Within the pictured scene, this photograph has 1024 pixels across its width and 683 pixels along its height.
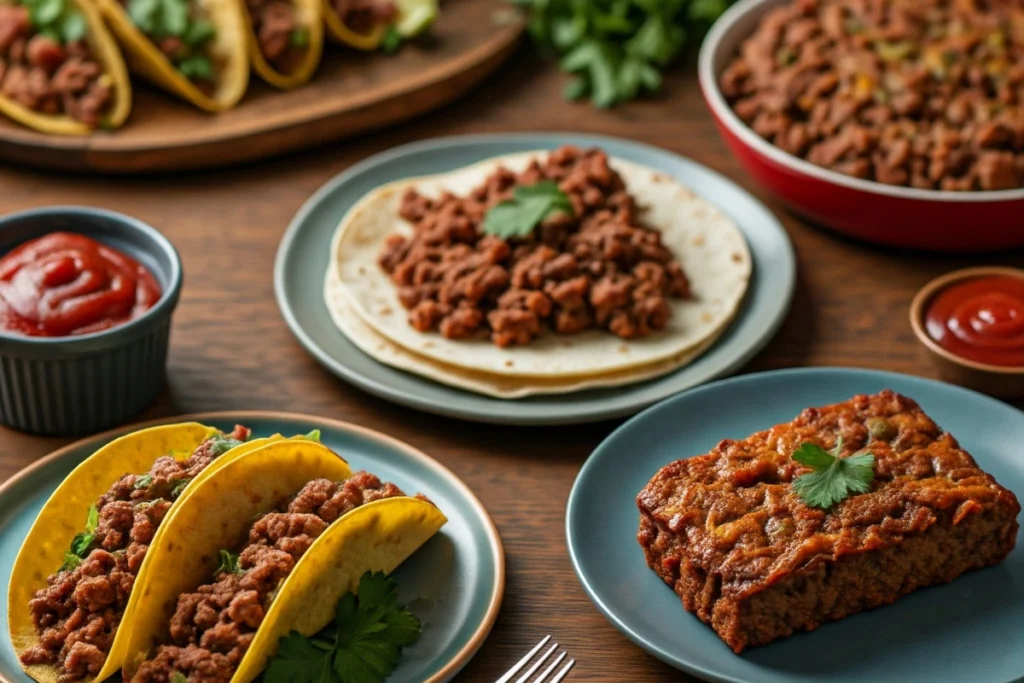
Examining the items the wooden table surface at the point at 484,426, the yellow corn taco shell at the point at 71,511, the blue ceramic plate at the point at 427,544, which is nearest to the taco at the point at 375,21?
the wooden table surface at the point at 484,426

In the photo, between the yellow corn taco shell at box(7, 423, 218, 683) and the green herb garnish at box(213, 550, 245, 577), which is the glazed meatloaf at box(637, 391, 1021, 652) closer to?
the green herb garnish at box(213, 550, 245, 577)

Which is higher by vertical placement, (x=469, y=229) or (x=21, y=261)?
(x=21, y=261)

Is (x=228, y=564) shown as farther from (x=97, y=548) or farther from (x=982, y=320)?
(x=982, y=320)

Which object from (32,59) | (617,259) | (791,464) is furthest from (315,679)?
(32,59)

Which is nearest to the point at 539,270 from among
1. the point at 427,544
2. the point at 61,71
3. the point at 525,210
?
the point at 525,210

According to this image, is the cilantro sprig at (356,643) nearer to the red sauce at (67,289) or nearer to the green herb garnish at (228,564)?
the green herb garnish at (228,564)

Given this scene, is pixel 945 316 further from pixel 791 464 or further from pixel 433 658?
pixel 433 658
